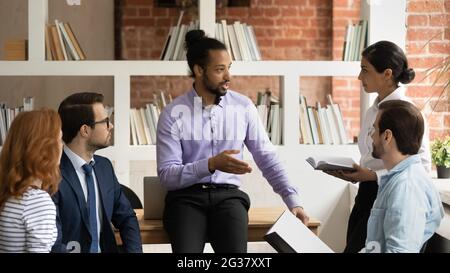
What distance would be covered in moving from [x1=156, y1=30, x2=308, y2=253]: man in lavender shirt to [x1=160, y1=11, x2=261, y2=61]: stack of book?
0.98 metres

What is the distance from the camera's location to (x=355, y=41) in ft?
10.7

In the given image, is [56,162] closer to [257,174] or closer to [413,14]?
[257,174]

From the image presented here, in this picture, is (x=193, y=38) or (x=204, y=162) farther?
(x=193, y=38)

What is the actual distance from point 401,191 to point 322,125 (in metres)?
1.65

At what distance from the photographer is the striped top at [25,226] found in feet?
4.97

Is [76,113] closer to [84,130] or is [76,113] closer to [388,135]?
[84,130]

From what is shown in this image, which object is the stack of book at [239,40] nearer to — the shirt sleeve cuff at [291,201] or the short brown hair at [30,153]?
the shirt sleeve cuff at [291,201]

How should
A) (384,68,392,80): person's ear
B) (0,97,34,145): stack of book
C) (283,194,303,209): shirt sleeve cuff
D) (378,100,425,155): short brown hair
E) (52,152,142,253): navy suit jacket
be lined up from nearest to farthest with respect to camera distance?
(378,100,425,155): short brown hair → (52,152,142,253): navy suit jacket → (384,68,392,80): person's ear → (283,194,303,209): shirt sleeve cuff → (0,97,34,145): stack of book

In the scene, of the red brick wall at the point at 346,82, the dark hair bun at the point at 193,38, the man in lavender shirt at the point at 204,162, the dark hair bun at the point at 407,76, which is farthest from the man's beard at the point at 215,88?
the red brick wall at the point at 346,82

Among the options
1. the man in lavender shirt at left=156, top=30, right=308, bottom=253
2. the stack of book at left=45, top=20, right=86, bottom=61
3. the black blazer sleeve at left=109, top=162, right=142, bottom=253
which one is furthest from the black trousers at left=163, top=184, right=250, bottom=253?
the stack of book at left=45, top=20, right=86, bottom=61

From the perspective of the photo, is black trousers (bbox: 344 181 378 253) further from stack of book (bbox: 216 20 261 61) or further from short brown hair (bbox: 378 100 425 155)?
stack of book (bbox: 216 20 261 61)

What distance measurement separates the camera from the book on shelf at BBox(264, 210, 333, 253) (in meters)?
1.43

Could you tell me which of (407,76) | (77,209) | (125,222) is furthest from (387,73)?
(77,209)

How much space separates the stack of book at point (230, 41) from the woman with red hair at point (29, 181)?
1685mm
